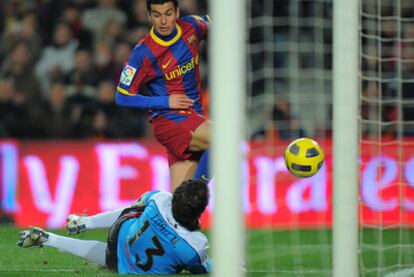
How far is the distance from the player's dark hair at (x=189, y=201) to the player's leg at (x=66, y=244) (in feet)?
2.59

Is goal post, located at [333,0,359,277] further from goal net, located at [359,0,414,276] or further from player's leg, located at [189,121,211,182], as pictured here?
goal net, located at [359,0,414,276]

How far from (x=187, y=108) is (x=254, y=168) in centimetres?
364

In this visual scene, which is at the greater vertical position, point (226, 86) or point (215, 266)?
point (226, 86)

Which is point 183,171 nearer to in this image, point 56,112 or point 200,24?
point 200,24

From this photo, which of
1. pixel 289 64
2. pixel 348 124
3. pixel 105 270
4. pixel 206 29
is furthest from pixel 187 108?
pixel 289 64

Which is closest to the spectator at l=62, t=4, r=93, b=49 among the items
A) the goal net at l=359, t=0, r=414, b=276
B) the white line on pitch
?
the goal net at l=359, t=0, r=414, b=276

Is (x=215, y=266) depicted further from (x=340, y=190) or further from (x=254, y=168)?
(x=254, y=168)

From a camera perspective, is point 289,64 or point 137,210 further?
point 289,64

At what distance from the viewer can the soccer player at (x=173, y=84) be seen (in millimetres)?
7926

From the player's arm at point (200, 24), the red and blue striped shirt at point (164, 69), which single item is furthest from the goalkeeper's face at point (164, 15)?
the player's arm at point (200, 24)

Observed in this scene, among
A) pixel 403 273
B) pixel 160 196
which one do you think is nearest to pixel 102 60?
pixel 160 196

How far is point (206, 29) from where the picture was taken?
8250 millimetres

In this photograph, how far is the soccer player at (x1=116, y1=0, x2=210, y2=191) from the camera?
7.93 meters

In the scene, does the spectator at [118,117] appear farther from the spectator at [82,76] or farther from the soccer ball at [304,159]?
the soccer ball at [304,159]
